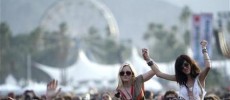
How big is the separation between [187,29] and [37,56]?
20.5m

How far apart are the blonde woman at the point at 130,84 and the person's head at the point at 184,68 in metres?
0.43

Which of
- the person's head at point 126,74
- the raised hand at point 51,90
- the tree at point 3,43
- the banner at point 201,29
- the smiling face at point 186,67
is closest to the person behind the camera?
the smiling face at point 186,67

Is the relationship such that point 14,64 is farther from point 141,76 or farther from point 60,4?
point 141,76

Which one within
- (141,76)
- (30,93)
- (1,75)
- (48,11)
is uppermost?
(48,11)

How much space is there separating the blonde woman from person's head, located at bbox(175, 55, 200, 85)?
431 mm

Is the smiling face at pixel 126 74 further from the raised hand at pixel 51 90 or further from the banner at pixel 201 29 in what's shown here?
the banner at pixel 201 29

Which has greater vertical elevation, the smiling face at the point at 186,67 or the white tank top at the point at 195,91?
the smiling face at the point at 186,67

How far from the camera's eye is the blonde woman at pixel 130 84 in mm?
7867

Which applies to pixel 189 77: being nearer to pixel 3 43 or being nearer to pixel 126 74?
pixel 126 74

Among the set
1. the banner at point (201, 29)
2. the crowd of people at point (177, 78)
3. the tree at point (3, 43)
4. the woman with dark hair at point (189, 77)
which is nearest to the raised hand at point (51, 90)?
the crowd of people at point (177, 78)

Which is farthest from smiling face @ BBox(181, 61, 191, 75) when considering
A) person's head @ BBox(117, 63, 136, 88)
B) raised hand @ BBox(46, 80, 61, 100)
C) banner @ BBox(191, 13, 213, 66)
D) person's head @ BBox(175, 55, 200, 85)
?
banner @ BBox(191, 13, 213, 66)

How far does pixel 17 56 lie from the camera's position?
124 m

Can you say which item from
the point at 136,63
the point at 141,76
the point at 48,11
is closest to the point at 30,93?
the point at 141,76

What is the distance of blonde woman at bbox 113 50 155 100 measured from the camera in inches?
310
